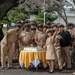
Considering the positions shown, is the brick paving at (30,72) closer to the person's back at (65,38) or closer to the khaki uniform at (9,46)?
the khaki uniform at (9,46)

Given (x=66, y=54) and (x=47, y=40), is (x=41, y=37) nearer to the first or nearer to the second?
(x=47, y=40)

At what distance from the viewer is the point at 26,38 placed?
12852 mm

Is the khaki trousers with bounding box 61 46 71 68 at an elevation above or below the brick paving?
above

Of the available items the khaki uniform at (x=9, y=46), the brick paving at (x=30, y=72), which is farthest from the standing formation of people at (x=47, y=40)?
the brick paving at (x=30, y=72)

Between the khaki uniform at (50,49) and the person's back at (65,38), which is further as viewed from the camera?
the person's back at (65,38)

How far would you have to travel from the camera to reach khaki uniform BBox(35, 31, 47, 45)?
12766 millimetres

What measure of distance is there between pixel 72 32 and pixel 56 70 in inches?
66.7

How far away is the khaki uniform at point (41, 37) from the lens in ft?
41.9

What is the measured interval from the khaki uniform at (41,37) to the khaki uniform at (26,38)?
212 mm

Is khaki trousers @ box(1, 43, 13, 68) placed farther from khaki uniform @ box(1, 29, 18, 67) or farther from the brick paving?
the brick paving

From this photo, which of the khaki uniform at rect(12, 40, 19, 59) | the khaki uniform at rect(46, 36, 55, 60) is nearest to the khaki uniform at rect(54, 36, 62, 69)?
the khaki uniform at rect(46, 36, 55, 60)

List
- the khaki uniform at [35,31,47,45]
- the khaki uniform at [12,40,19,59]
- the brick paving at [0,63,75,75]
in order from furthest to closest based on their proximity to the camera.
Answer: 1. the khaki uniform at [12,40,19,59]
2. the khaki uniform at [35,31,47,45]
3. the brick paving at [0,63,75,75]

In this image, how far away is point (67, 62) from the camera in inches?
501

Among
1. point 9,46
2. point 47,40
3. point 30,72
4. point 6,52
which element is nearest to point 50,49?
point 47,40
